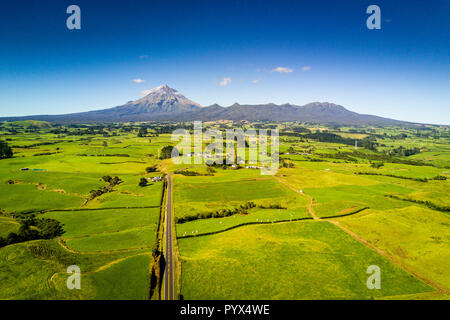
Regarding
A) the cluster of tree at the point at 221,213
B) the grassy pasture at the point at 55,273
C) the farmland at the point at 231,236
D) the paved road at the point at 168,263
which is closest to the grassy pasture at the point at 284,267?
the farmland at the point at 231,236

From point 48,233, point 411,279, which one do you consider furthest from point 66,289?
point 411,279

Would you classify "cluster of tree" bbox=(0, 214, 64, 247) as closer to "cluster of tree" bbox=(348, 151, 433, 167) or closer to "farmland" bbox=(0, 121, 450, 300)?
"farmland" bbox=(0, 121, 450, 300)

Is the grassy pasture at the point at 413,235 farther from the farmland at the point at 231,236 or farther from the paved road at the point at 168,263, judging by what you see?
the paved road at the point at 168,263

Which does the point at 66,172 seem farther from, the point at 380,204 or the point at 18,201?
the point at 380,204

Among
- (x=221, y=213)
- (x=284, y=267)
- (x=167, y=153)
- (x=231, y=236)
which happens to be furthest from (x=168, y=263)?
(x=167, y=153)

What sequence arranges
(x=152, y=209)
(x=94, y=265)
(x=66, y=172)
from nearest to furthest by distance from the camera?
(x=94, y=265) → (x=152, y=209) → (x=66, y=172)

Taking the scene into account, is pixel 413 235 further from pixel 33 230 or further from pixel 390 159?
pixel 390 159
